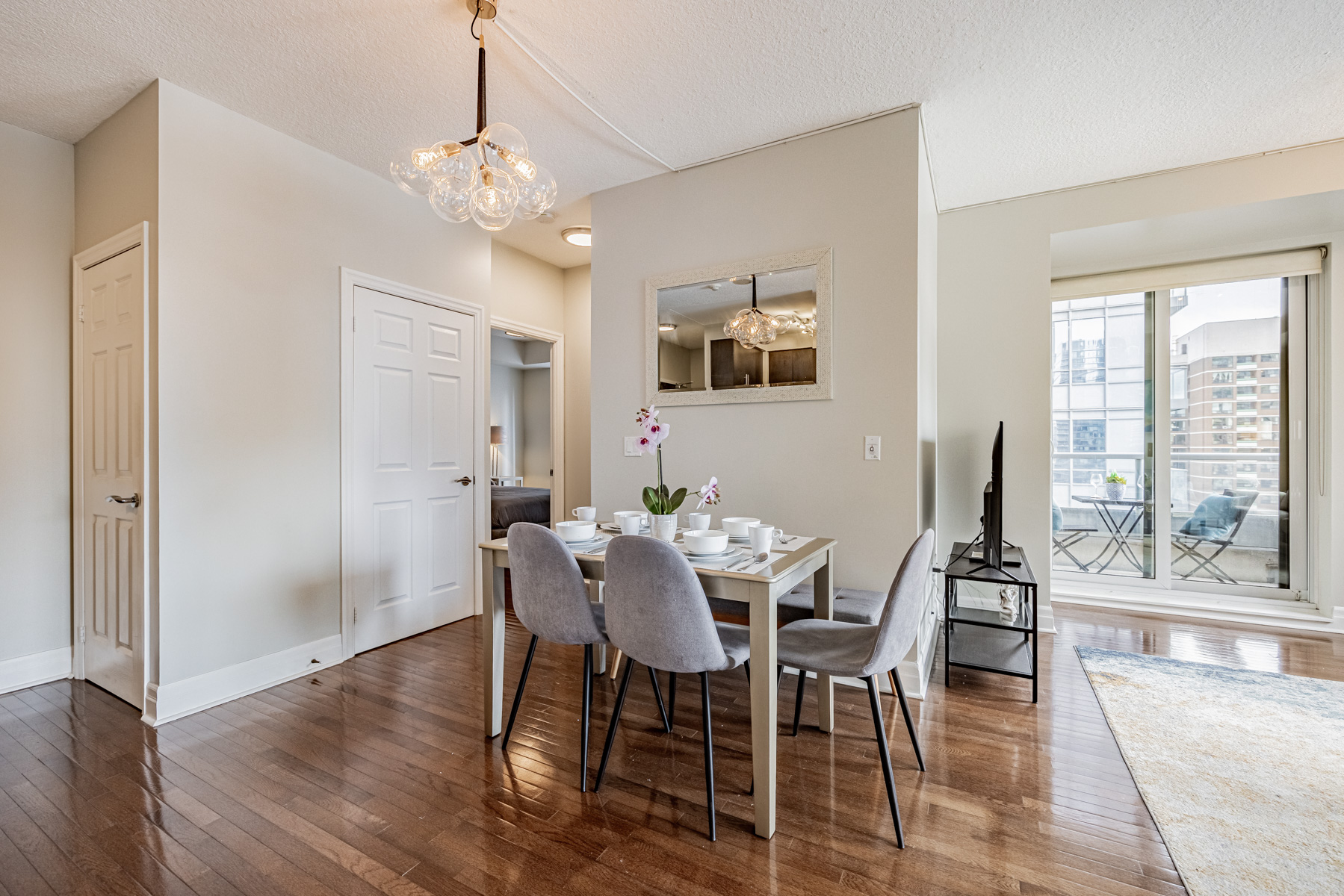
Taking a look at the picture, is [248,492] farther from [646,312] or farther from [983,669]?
[983,669]

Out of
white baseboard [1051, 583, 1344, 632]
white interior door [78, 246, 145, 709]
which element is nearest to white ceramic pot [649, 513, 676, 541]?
white interior door [78, 246, 145, 709]

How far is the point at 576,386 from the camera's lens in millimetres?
5293

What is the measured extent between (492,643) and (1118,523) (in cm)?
444

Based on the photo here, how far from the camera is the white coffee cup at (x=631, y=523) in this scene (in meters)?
2.36

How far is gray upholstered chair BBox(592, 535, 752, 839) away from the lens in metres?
1.69

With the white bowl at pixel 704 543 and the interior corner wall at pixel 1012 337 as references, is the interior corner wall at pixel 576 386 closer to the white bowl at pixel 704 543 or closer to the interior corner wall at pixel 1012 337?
the interior corner wall at pixel 1012 337

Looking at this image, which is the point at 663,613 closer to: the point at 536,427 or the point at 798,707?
the point at 798,707

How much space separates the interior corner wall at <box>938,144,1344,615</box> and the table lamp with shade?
6524 millimetres

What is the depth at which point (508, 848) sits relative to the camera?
5.37 feet

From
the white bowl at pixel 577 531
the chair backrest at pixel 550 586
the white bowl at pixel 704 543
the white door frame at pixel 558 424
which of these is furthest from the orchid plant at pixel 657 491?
the white door frame at pixel 558 424

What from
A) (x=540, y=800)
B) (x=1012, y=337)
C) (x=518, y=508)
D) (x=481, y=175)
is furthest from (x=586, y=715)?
(x=518, y=508)

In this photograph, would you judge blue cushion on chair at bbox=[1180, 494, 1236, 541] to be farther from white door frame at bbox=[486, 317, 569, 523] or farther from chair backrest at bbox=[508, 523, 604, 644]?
white door frame at bbox=[486, 317, 569, 523]

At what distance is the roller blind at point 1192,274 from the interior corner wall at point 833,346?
1944mm

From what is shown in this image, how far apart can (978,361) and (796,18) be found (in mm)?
2494
